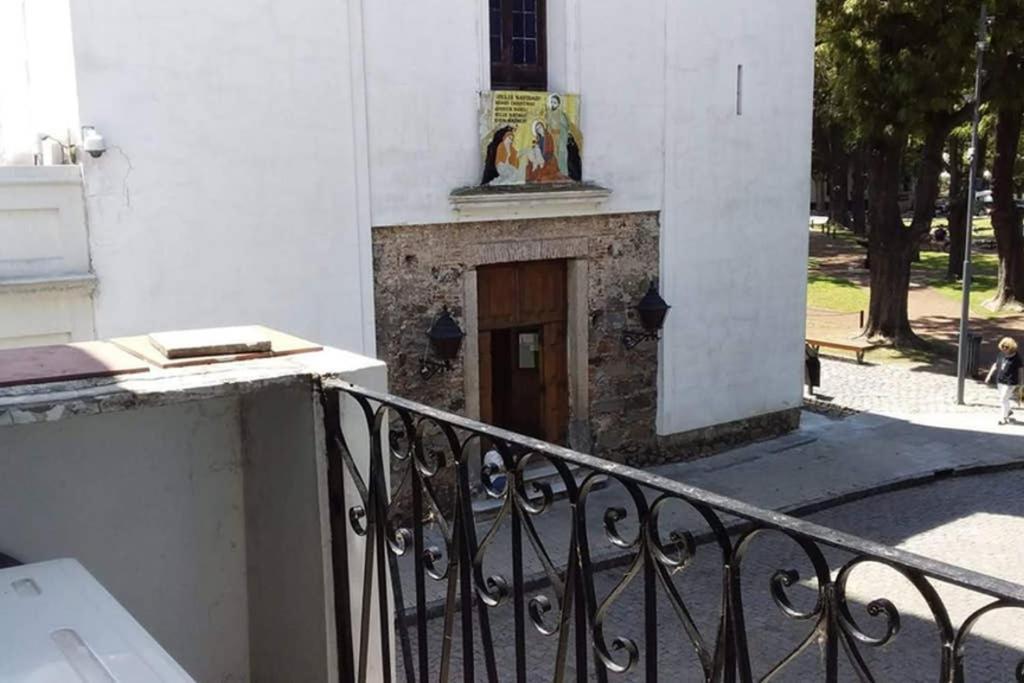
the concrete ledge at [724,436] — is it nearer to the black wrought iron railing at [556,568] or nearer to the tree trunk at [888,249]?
the tree trunk at [888,249]

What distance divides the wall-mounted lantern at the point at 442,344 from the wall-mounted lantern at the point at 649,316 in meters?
2.53

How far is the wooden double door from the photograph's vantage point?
11633mm

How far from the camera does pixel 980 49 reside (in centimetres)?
1560

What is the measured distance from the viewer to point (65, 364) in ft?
9.75

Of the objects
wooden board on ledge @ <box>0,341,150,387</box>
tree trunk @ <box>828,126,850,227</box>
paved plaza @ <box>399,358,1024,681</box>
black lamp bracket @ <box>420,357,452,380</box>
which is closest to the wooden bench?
paved plaza @ <box>399,358,1024,681</box>

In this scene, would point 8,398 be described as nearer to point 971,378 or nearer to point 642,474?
point 642,474

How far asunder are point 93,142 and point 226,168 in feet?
4.05

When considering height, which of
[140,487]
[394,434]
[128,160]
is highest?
[128,160]

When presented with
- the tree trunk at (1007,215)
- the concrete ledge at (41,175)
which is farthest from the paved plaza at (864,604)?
the tree trunk at (1007,215)

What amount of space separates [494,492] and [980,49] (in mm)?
15578

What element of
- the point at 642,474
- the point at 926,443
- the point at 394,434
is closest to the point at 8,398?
the point at 394,434

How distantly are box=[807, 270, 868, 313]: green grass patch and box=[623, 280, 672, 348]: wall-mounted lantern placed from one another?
14720 millimetres

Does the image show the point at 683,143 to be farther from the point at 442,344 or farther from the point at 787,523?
the point at 787,523

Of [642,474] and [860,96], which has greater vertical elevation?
[860,96]
